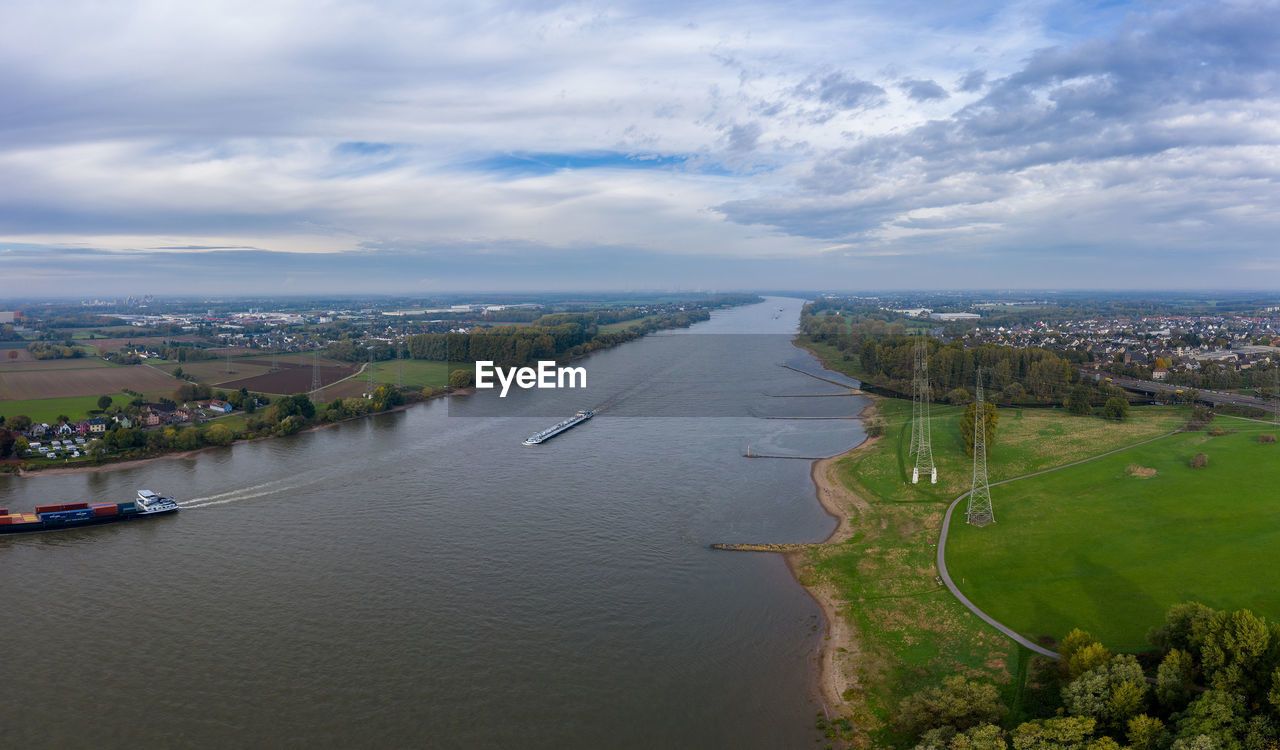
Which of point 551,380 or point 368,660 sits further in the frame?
point 551,380

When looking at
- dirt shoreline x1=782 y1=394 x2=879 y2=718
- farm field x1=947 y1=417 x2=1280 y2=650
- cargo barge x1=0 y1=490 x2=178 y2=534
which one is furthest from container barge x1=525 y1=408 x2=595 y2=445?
farm field x1=947 y1=417 x2=1280 y2=650

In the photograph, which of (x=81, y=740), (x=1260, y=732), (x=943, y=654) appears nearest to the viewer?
(x=1260, y=732)

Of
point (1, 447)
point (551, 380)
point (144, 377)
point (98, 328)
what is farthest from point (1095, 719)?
point (98, 328)

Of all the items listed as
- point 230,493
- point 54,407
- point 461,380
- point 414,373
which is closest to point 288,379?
point 414,373

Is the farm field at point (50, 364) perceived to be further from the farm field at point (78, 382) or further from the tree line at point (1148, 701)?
the tree line at point (1148, 701)

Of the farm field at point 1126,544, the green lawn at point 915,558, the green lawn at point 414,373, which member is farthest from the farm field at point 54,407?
the farm field at point 1126,544

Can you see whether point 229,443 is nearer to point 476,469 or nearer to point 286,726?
point 476,469

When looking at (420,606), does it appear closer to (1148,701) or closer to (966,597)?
(966,597)
